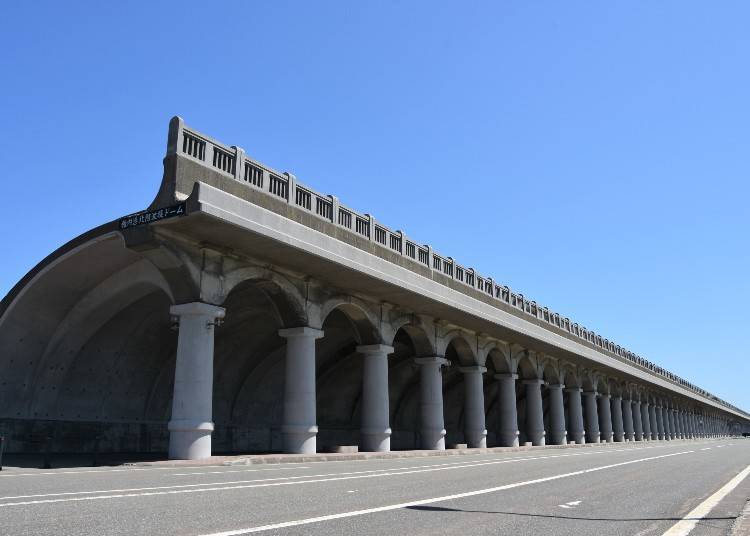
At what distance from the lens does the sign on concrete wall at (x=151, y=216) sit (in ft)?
56.2

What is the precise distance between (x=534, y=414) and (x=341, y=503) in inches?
1381

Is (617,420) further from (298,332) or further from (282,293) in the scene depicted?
(282,293)

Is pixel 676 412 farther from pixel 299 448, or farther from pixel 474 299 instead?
pixel 299 448

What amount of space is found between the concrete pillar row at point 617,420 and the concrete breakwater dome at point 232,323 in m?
26.7

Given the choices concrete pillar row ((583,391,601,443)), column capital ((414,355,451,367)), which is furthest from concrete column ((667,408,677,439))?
column capital ((414,355,451,367))

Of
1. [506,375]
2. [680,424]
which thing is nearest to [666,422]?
[680,424]

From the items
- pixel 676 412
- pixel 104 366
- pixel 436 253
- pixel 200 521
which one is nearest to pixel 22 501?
pixel 200 521

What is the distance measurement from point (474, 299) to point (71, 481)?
71.9ft

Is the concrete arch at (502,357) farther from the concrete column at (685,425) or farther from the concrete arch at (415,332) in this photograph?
the concrete column at (685,425)

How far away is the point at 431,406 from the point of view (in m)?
30.0

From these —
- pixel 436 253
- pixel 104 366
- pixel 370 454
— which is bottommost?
pixel 370 454

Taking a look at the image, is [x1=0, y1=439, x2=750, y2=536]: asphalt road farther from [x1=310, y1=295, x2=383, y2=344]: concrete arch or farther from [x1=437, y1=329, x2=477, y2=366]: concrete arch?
[x1=437, y1=329, x2=477, y2=366]: concrete arch

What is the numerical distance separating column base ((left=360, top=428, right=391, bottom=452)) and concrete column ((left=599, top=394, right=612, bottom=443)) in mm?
36760

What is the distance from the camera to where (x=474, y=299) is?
3119 cm
